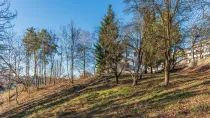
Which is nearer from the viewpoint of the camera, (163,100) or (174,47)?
(163,100)

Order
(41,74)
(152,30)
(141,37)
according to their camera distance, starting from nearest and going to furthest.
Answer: (152,30) → (141,37) → (41,74)

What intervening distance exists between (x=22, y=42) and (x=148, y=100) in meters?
19.2

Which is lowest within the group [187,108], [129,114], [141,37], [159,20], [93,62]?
[129,114]

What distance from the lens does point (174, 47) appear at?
1202 centimetres

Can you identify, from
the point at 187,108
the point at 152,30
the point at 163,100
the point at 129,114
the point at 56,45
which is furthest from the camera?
the point at 56,45

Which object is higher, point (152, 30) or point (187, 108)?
point (152, 30)

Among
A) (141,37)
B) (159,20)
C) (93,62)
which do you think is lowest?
(93,62)

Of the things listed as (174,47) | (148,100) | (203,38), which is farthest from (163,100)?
(174,47)

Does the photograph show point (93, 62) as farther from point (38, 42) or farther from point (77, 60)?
point (38, 42)

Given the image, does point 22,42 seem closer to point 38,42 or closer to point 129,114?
→ point 38,42

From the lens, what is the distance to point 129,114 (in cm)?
754

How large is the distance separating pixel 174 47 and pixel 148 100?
4.99m

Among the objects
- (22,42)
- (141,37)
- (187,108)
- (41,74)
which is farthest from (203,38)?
(41,74)

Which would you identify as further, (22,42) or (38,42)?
(38,42)
